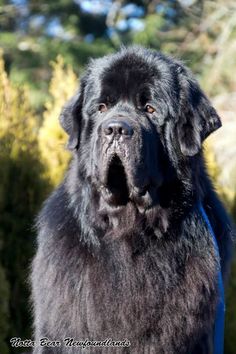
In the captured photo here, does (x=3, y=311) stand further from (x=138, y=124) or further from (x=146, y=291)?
(x=138, y=124)

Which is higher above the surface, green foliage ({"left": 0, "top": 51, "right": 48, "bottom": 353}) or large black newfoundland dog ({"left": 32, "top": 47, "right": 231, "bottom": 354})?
large black newfoundland dog ({"left": 32, "top": 47, "right": 231, "bottom": 354})

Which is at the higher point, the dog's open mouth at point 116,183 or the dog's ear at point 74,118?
the dog's ear at point 74,118

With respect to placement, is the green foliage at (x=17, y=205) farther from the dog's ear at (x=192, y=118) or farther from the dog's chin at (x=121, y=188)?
the dog's ear at (x=192, y=118)

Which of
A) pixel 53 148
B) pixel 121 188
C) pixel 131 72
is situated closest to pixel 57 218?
pixel 121 188

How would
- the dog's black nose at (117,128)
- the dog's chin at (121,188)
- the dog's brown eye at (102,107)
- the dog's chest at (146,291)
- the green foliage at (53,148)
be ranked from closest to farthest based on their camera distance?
the dog's black nose at (117,128) < the dog's chin at (121,188) < the dog's chest at (146,291) < the dog's brown eye at (102,107) < the green foliage at (53,148)

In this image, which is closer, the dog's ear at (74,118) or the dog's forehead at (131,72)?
the dog's forehead at (131,72)

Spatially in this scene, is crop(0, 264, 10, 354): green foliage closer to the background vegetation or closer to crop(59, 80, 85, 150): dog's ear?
the background vegetation

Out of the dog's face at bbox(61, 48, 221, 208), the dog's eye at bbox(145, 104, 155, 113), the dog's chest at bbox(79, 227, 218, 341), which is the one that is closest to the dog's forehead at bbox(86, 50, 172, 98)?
the dog's face at bbox(61, 48, 221, 208)

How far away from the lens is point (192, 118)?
338 centimetres

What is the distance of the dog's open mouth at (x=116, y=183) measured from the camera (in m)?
3.20

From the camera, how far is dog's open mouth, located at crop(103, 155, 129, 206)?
320 cm

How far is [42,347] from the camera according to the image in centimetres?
338

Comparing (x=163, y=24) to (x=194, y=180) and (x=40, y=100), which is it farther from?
(x=194, y=180)

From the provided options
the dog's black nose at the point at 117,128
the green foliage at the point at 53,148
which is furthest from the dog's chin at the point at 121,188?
the green foliage at the point at 53,148
